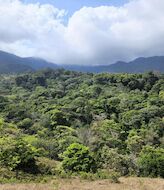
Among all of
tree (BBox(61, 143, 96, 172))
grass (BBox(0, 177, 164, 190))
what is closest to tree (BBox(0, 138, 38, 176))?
tree (BBox(61, 143, 96, 172))

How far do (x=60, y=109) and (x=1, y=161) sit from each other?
42.8 m

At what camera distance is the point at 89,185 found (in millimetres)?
28234

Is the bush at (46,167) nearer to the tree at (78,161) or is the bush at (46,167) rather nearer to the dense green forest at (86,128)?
the dense green forest at (86,128)

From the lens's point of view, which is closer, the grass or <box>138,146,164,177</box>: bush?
the grass

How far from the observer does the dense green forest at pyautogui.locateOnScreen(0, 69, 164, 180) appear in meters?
36.0

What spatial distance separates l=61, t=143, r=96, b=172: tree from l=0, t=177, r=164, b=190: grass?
496cm

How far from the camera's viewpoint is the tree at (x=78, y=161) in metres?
35.6

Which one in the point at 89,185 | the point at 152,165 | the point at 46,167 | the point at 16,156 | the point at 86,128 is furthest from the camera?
the point at 86,128

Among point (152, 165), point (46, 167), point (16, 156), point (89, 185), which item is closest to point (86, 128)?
point (46, 167)

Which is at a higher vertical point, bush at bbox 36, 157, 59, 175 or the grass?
the grass

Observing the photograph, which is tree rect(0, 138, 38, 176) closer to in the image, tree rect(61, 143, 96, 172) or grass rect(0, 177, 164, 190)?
tree rect(61, 143, 96, 172)

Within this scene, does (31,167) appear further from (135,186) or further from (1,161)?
(135,186)

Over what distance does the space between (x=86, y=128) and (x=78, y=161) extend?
28.6 metres

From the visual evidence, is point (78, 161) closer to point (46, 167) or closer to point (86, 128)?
point (46, 167)
